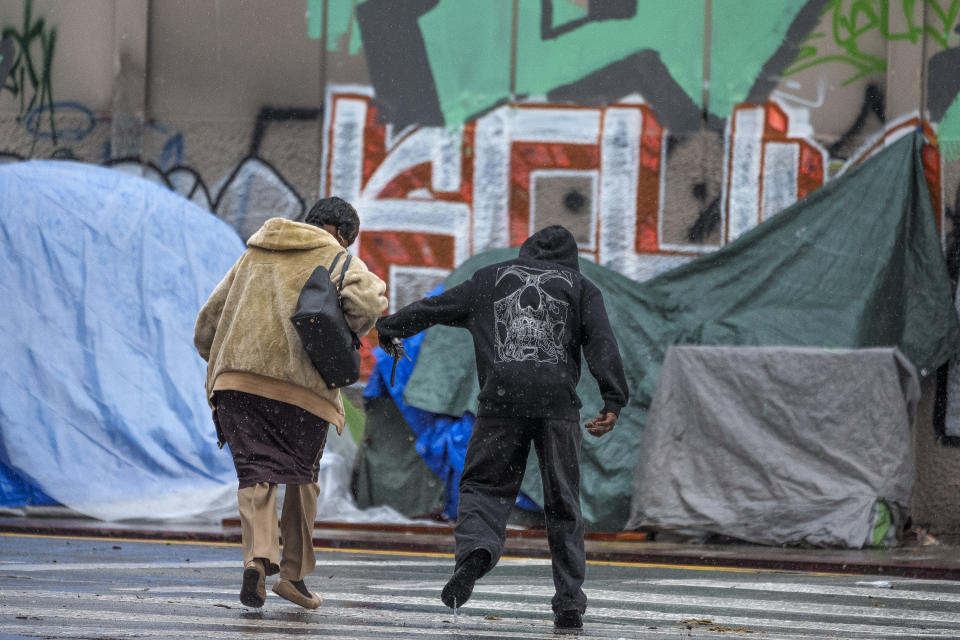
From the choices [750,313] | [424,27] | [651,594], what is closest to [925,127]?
[750,313]

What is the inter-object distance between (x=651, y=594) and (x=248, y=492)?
2.16 metres

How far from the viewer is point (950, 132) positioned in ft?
41.0

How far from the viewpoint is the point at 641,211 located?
13289 millimetres

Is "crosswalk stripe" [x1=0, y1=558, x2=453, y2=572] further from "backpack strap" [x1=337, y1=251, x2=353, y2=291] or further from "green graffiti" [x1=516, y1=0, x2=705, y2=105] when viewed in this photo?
"green graffiti" [x1=516, y1=0, x2=705, y2=105]

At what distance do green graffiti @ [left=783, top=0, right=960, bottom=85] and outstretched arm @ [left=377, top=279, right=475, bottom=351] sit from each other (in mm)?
7810

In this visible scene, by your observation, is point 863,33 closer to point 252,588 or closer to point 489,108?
point 489,108

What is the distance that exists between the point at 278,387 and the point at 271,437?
208mm

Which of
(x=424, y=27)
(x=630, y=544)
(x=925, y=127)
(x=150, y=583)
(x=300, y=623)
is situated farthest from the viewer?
(x=424, y=27)

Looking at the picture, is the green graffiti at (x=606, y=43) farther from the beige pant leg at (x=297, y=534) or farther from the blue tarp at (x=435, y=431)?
the beige pant leg at (x=297, y=534)

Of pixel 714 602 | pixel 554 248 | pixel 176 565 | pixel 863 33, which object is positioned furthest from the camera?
pixel 863 33

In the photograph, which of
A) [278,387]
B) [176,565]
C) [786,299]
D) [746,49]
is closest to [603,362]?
[278,387]

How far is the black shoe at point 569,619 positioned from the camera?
18.8 ft

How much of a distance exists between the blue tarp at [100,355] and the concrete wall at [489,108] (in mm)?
1980

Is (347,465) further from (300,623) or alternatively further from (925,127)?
(300,623)
